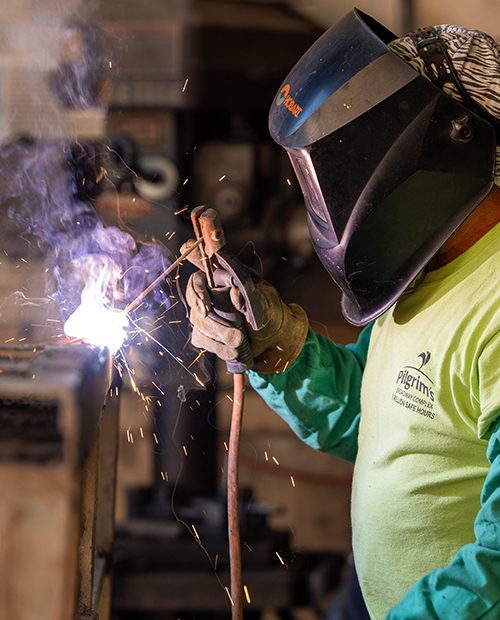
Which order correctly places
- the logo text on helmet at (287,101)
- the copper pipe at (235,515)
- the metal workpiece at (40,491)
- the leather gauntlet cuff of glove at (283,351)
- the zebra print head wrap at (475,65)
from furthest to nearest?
the leather gauntlet cuff of glove at (283,351) → the copper pipe at (235,515) → the logo text on helmet at (287,101) → the zebra print head wrap at (475,65) → the metal workpiece at (40,491)

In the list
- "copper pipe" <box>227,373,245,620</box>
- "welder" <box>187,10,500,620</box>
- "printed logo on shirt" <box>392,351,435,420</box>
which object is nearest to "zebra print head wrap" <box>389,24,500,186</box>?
"welder" <box>187,10,500,620</box>

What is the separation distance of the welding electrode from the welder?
0.78 ft

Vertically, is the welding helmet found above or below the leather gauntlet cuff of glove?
above

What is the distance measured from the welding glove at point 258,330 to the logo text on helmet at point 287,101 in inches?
15.6

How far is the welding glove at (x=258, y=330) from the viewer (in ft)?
4.33

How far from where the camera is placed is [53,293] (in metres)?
1.79

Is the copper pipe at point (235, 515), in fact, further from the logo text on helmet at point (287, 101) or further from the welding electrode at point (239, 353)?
the logo text on helmet at point (287, 101)

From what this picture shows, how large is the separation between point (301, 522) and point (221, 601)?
1846 mm

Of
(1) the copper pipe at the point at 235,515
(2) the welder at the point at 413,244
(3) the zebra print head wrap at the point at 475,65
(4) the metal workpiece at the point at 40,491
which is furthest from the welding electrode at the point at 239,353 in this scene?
(4) the metal workpiece at the point at 40,491

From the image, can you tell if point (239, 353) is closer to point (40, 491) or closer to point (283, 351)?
point (283, 351)

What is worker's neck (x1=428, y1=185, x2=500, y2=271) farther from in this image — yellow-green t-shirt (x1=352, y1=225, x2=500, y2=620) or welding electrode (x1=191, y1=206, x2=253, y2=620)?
welding electrode (x1=191, y1=206, x2=253, y2=620)

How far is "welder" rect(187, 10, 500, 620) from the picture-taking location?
103 centimetres

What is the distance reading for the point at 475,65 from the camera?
102 centimetres

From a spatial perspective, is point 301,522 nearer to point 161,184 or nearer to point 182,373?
point 182,373
